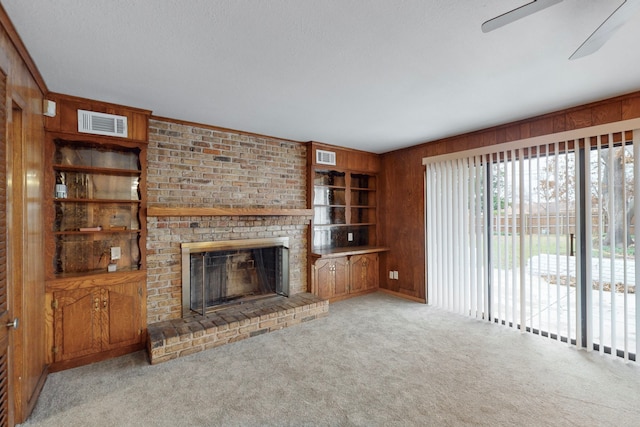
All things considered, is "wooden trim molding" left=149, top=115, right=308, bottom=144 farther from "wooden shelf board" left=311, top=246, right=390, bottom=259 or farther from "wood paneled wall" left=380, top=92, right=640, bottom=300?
"wood paneled wall" left=380, top=92, right=640, bottom=300

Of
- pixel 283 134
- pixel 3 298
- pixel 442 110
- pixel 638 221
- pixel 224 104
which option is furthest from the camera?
pixel 283 134

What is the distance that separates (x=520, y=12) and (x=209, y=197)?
10.9 feet

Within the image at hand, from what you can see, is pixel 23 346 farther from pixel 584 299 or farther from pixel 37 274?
pixel 584 299

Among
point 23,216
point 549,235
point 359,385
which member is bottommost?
point 359,385

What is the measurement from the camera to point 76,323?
271 cm

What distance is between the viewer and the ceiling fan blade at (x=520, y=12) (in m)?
1.28

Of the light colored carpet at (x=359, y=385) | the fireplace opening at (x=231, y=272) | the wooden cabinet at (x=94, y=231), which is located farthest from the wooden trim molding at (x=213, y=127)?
the light colored carpet at (x=359, y=385)

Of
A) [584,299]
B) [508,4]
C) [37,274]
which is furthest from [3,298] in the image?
[584,299]

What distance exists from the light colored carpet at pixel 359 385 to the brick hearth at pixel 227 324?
13 cm

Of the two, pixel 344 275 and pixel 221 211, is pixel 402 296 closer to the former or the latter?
pixel 344 275

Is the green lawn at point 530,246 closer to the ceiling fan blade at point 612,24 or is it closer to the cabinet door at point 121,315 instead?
the ceiling fan blade at point 612,24

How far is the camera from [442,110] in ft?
10.3

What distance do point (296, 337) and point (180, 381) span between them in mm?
1242

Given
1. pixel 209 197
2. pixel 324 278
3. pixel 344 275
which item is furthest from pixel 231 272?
pixel 344 275
